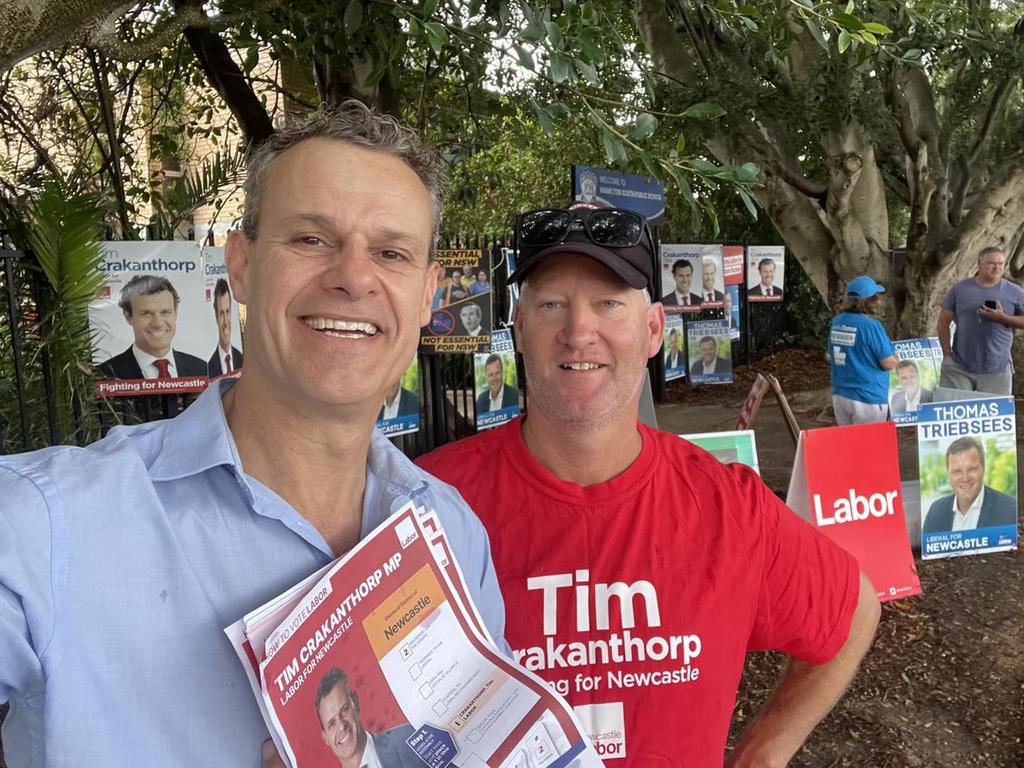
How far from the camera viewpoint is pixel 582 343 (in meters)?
1.94

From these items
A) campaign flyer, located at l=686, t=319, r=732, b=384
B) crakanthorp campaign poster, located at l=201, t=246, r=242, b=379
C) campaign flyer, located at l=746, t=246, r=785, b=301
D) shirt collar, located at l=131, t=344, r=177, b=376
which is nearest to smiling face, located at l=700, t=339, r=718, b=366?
campaign flyer, located at l=686, t=319, r=732, b=384

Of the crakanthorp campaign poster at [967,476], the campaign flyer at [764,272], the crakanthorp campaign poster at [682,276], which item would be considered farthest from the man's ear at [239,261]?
the campaign flyer at [764,272]

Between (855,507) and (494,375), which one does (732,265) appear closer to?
(494,375)

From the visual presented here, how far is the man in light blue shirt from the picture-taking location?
3.47 ft

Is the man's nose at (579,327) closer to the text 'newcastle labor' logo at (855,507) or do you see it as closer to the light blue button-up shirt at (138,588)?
the light blue button-up shirt at (138,588)

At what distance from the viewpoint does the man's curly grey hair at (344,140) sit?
1.42 m

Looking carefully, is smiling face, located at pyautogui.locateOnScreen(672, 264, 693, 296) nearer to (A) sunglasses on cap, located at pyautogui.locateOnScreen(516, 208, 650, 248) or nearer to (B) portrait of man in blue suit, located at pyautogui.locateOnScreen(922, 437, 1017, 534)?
(B) portrait of man in blue suit, located at pyautogui.locateOnScreen(922, 437, 1017, 534)

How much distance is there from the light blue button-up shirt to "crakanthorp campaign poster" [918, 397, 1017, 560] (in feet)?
16.9

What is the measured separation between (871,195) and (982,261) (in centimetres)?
177

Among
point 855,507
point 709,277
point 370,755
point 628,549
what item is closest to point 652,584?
point 628,549

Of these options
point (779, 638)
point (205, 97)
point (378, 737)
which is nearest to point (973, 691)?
point (779, 638)

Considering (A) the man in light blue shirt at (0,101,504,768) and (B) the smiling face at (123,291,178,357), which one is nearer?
(A) the man in light blue shirt at (0,101,504,768)

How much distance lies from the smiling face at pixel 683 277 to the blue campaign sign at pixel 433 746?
11.2 meters

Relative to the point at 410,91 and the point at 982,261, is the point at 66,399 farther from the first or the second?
the point at 982,261
